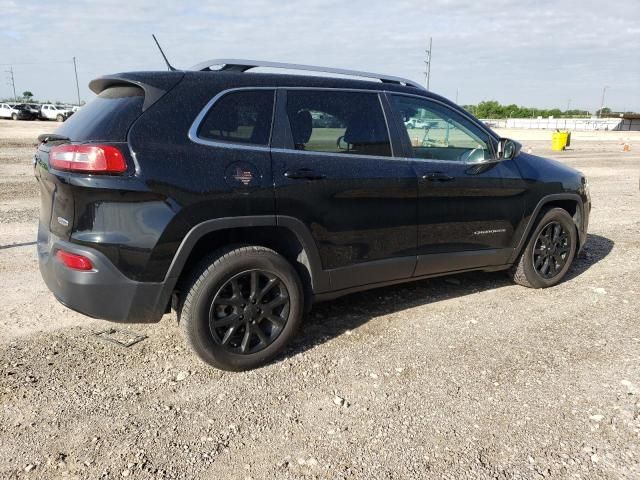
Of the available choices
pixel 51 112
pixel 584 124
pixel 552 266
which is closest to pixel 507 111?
pixel 584 124

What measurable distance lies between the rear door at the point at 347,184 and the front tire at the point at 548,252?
145cm

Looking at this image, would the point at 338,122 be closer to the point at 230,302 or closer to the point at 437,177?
the point at 437,177

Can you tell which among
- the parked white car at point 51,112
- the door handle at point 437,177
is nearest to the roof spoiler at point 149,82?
the door handle at point 437,177

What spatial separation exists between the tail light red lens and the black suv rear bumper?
23 millimetres

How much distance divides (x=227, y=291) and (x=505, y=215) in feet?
8.42

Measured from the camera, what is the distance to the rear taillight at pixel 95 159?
2.90 meters

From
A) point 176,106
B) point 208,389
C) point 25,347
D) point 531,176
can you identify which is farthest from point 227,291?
point 531,176

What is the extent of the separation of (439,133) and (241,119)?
185 centimetres

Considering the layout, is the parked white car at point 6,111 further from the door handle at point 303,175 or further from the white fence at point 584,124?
the white fence at point 584,124

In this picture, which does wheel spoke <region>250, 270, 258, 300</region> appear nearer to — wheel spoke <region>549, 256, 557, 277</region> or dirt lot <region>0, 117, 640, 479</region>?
dirt lot <region>0, 117, 640, 479</region>

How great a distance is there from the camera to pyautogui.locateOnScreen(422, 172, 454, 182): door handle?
13.2 feet

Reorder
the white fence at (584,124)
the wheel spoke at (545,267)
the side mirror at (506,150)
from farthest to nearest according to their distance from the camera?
the white fence at (584,124)
the wheel spoke at (545,267)
the side mirror at (506,150)

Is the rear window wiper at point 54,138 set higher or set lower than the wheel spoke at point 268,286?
higher

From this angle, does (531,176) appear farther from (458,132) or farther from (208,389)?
(208,389)
